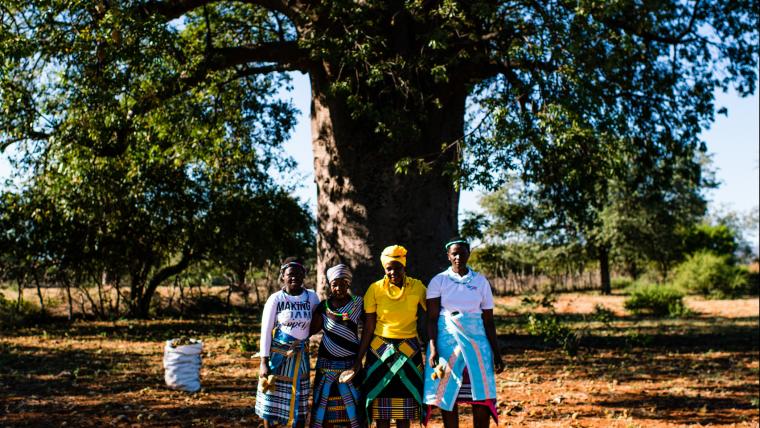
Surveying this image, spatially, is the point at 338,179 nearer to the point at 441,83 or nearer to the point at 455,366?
the point at 441,83

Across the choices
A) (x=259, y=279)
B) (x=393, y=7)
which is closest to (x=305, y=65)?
(x=393, y=7)

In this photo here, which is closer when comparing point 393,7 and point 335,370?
point 335,370

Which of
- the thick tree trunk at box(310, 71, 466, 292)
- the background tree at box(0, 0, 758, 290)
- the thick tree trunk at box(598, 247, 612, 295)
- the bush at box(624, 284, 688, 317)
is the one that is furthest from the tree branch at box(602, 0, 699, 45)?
the thick tree trunk at box(598, 247, 612, 295)

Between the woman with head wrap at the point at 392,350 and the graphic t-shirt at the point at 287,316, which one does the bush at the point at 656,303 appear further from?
the graphic t-shirt at the point at 287,316

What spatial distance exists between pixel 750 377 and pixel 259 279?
22334 mm

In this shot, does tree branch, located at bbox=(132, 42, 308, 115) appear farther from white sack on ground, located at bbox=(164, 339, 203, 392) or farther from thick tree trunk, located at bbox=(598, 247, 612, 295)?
thick tree trunk, located at bbox=(598, 247, 612, 295)

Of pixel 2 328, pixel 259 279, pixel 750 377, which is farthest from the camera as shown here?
pixel 259 279

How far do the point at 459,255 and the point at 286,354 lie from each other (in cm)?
153

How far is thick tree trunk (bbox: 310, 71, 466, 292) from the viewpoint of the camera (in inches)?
395

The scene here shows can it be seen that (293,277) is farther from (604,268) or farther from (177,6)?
(604,268)

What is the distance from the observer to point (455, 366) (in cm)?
504

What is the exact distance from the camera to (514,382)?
891 centimetres

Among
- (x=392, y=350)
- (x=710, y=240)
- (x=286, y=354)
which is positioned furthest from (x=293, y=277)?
(x=710, y=240)

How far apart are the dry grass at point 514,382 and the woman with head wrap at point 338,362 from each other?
6.86 ft
